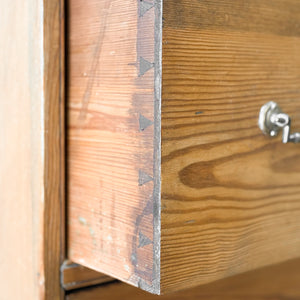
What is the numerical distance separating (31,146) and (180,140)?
0.73 ft

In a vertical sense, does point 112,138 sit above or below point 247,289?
above

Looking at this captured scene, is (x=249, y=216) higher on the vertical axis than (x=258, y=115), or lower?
lower

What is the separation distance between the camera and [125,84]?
1.77 ft

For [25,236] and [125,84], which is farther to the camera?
[25,236]

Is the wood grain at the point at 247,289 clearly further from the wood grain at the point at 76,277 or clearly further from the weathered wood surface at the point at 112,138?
the weathered wood surface at the point at 112,138

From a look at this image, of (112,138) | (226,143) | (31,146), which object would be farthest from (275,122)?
(31,146)

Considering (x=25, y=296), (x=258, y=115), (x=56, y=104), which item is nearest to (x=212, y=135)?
(x=258, y=115)

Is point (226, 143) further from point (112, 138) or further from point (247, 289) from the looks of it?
point (247, 289)

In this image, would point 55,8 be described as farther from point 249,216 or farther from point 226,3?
point 249,216

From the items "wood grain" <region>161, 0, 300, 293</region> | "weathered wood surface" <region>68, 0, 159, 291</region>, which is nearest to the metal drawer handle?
"wood grain" <region>161, 0, 300, 293</region>

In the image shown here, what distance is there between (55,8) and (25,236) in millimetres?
285

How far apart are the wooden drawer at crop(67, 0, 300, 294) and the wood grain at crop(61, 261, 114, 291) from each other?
0.02 metres

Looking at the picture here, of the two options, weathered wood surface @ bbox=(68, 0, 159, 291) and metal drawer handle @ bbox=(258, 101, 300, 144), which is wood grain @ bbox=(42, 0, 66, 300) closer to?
weathered wood surface @ bbox=(68, 0, 159, 291)

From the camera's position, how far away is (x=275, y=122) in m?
0.58
